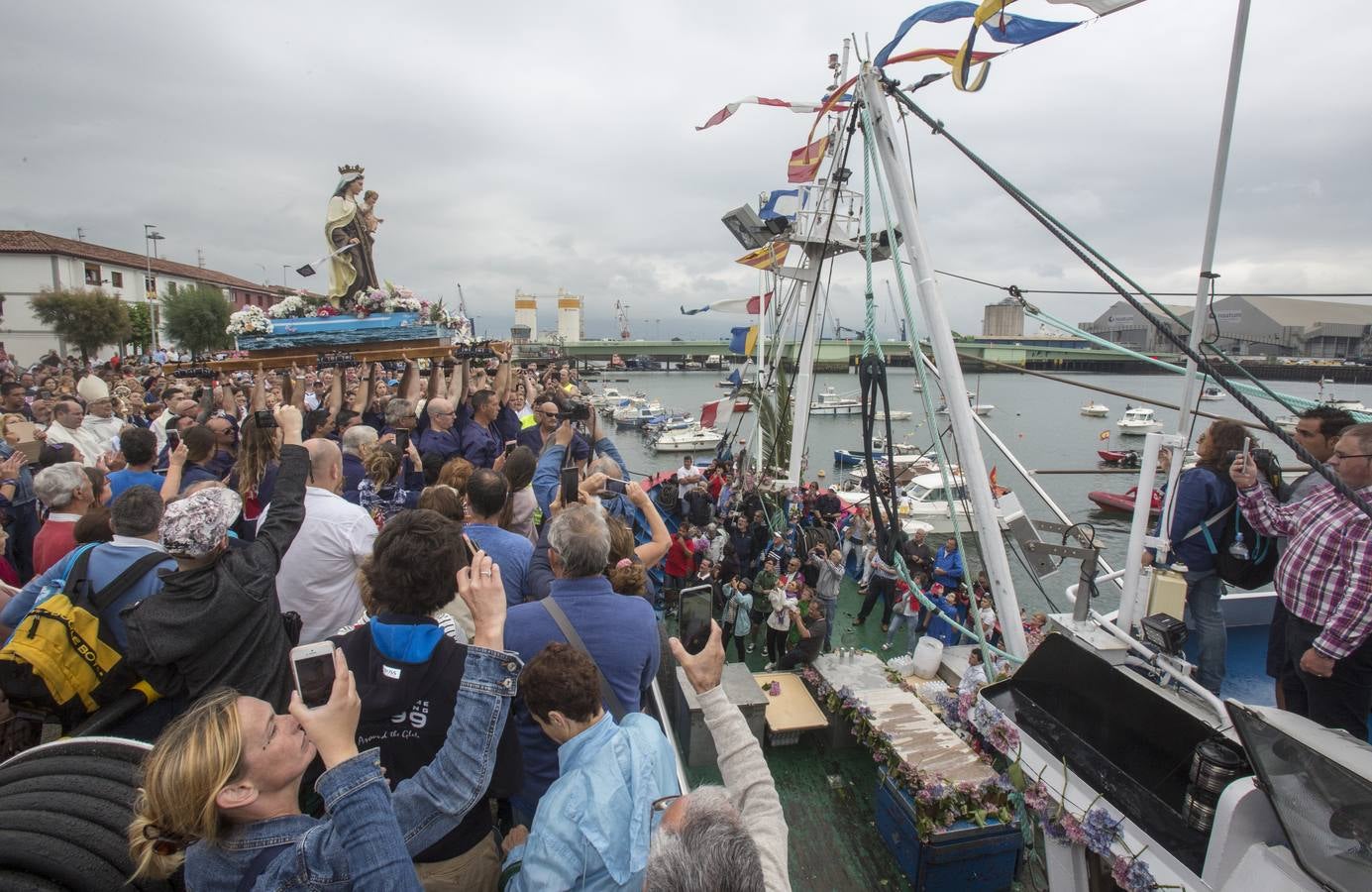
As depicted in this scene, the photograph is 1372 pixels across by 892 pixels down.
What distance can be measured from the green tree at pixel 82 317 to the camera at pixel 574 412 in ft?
134

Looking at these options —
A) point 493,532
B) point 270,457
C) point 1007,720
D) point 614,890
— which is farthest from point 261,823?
point 270,457

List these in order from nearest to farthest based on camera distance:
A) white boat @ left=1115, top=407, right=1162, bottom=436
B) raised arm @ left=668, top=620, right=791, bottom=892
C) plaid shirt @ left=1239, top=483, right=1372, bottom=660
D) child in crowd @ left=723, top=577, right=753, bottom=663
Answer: raised arm @ left=668, top=620, right=791, bottom=892 < plaid shirt @ left=1239, top=483, right=1372, bottom=660 < child in crowd @ left=723, top=577, right=753, bottom=663 < white boat @ left=1115, top=407, right=1162, bottom=436

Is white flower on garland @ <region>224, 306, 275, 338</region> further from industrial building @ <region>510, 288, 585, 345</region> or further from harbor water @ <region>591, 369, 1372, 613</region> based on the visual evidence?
industrial building @ <region>510, 288, 585, 345</region>

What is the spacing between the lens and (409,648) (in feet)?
6.21

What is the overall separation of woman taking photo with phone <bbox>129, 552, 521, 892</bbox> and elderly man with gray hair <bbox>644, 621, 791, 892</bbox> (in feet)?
1.86

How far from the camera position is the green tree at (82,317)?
32.2 m

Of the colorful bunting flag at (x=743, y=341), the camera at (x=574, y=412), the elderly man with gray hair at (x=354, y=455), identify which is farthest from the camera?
the colorful bunting flag at (x=743, y=341)

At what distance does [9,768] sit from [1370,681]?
5.02m

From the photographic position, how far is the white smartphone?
1.38m

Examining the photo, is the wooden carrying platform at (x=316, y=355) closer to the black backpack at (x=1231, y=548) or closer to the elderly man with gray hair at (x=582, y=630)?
the elderly man with gray hair at (x=582, y=630)

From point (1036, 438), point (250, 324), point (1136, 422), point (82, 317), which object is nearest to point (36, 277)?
point (82, 317)

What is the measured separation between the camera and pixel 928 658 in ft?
19.8

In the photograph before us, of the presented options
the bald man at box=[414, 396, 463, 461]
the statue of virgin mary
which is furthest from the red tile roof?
the bald man at box=[414, 396, 463, 461]

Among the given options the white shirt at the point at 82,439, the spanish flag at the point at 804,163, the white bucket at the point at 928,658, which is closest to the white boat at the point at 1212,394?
the white bucket at the point at 928,658
